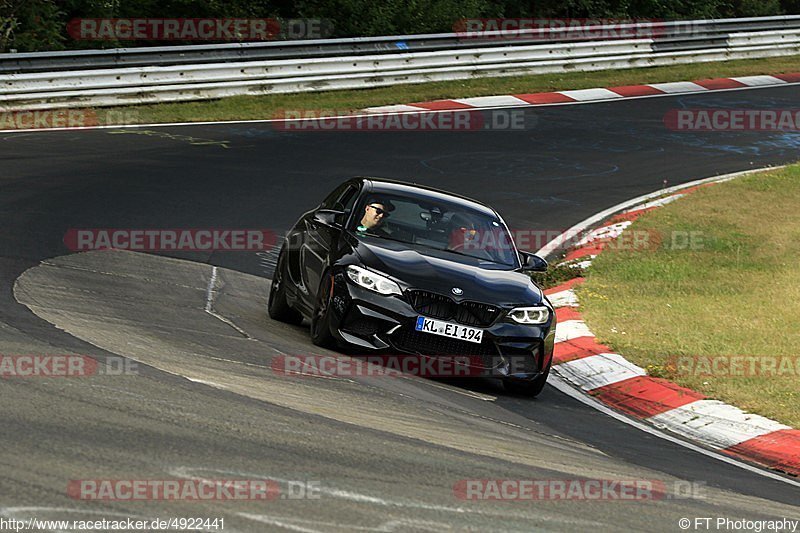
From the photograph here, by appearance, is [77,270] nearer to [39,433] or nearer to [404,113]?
[39,433]

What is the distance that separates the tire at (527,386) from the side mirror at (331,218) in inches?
A: 80.7

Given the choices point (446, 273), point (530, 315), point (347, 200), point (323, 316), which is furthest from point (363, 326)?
point (347, 200)

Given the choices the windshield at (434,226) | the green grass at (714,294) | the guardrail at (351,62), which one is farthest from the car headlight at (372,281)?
the guardrail at (351,62)

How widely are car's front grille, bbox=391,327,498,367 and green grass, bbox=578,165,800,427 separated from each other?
6.66ft

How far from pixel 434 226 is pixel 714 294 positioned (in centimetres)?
413

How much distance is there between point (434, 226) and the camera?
10789mm

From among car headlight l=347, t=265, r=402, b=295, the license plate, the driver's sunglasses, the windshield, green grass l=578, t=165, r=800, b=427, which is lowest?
green grass l=578, t=165, r=800, b=427

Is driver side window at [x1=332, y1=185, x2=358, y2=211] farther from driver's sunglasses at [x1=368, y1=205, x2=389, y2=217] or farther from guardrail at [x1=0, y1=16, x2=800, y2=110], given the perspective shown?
guardrail at [x1=0, y1=16, x2=800, y2=110]

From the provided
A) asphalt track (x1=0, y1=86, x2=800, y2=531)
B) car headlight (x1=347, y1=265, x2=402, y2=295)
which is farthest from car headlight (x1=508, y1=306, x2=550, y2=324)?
car headlight (x1=347, y1=265, x2=402, y2=295)

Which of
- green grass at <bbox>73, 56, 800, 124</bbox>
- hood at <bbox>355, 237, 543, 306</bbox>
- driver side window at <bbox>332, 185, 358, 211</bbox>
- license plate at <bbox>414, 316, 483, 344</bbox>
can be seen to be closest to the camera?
license plate at <bbox>414, 316, 483, 344</bbox>

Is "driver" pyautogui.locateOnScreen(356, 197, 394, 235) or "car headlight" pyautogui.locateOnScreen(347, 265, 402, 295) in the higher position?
"driver" pyautogui.locateOnScreen(356, 197, 394, 235)

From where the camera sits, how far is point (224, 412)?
6.88 m

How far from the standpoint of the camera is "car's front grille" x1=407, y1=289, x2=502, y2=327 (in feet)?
31.3

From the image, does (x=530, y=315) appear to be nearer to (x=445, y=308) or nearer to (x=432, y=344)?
(x=445, y=308)
